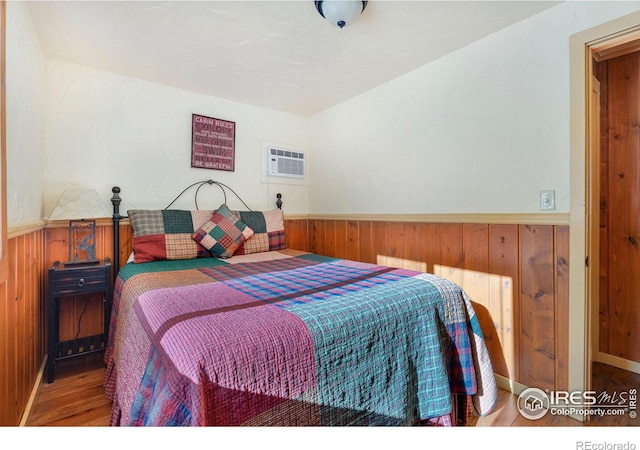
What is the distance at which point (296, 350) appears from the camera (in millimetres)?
975

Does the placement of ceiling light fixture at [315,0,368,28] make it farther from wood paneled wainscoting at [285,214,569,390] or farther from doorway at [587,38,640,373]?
doorway at [587,38,640,373]

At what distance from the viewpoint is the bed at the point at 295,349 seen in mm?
857

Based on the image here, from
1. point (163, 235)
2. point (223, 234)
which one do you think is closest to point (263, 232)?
point (223, 234)

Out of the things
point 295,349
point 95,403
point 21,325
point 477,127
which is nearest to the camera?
point 295,349

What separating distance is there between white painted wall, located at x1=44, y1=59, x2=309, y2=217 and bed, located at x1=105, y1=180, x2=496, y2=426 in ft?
2.89

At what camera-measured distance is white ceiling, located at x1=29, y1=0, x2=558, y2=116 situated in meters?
1.68

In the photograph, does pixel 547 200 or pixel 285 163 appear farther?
pixel 285 163

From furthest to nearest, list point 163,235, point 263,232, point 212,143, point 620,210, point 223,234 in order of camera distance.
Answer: point 212,143, point 263,232, point 223,234, point 163,235, point 620,210

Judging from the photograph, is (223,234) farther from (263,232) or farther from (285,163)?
(285,163)

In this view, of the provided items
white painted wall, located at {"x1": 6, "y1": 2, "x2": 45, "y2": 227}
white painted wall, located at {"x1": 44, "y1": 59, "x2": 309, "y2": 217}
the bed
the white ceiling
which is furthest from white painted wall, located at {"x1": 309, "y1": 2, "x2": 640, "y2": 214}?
white painted wall, located at {"x1": 6, "y1": 2, "x2": 45, "y2": 227}

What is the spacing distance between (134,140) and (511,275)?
295 centimetres

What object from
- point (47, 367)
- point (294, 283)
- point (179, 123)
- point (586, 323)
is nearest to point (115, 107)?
point (179, 123)

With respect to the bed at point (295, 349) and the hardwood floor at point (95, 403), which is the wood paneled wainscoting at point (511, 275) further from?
the bed at point (295, 349)

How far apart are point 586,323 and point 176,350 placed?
1940mm
